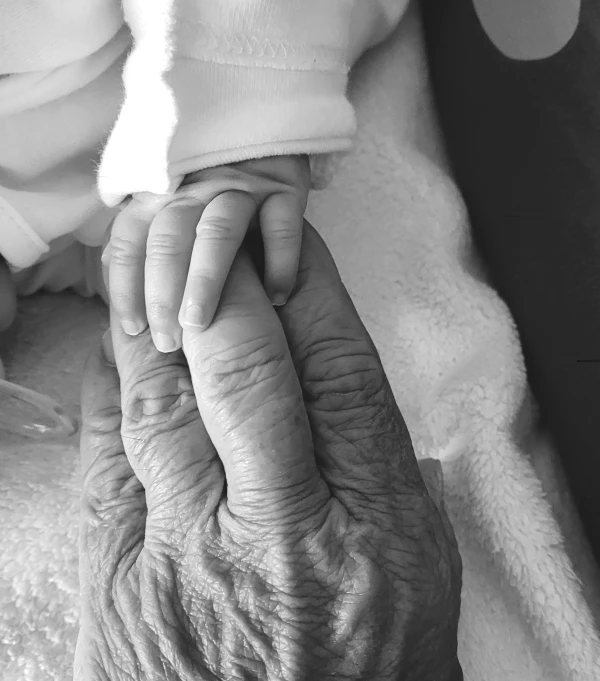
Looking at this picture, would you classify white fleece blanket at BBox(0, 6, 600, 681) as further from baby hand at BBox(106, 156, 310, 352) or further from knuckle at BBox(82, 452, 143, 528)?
baby hand at BBox(106, 156, 310, 352)

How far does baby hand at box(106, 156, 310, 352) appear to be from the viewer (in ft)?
1.71

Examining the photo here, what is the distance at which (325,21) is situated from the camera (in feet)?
1.99

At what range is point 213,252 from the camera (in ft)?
1.72

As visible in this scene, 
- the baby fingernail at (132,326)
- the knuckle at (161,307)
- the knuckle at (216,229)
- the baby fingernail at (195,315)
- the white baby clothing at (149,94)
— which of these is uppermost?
the white baby clothing at (149,94)

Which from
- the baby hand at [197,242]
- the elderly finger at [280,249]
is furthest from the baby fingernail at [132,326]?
the elderly finger at [280,249]

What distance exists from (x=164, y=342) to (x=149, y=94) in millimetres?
206

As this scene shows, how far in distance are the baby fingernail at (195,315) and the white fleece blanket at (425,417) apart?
10.1 inches

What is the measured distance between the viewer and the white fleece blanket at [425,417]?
611 millimetres

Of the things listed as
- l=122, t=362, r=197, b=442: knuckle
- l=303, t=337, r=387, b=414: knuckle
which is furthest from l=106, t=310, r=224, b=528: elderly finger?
l=303, t=337, r=387, b=414: knuckle

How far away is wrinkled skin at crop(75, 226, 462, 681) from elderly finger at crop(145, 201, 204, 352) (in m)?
0.02

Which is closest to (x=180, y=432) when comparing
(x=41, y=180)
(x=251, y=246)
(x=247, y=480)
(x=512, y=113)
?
(x=247, y=480)

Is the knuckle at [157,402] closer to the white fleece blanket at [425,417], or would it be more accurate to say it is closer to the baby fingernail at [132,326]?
the baby fingernail at [132,326]

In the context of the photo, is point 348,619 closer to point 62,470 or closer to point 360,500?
point 360,500

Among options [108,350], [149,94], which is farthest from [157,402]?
[149,94]
